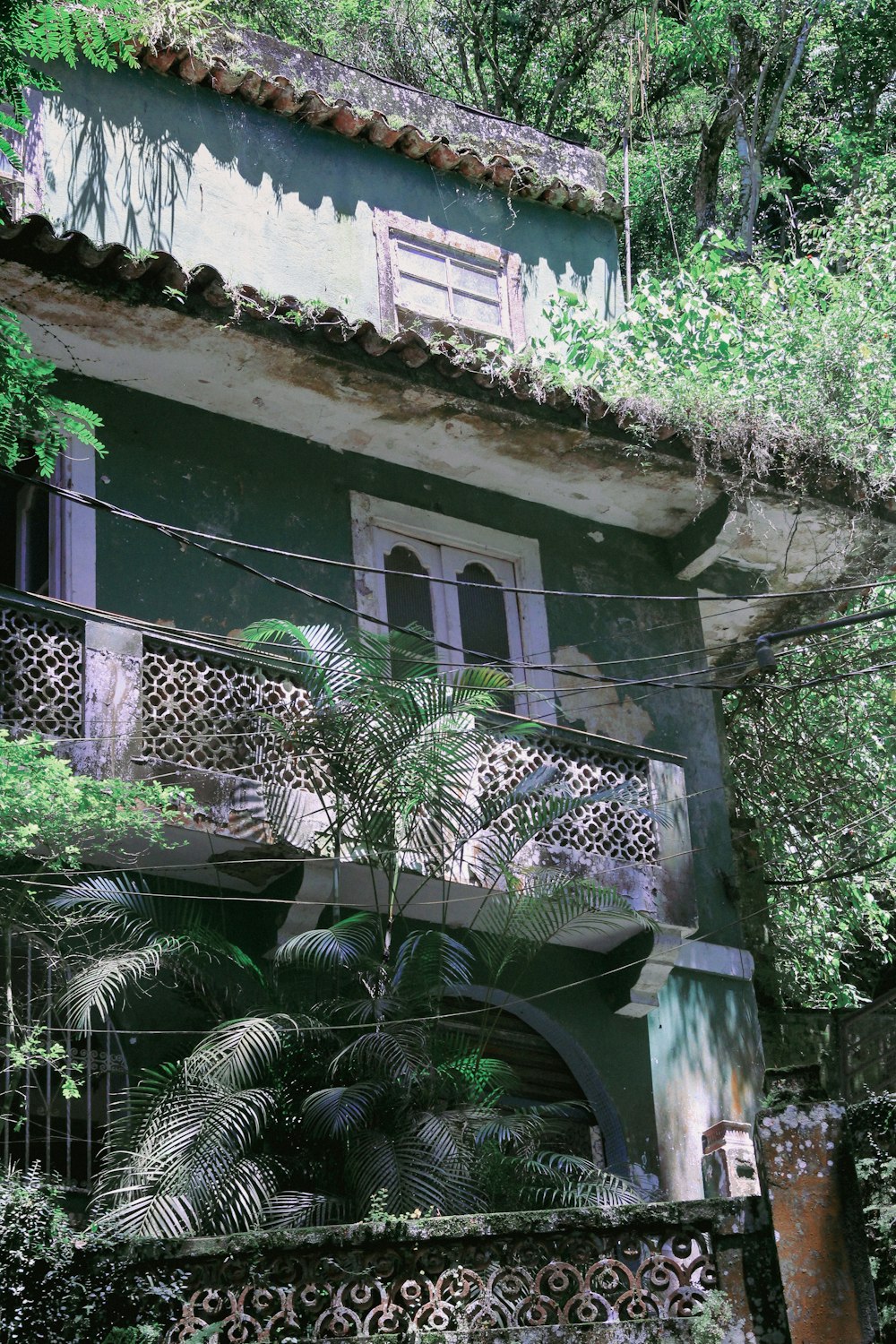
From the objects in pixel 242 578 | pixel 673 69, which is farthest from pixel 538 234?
pixel 673 69

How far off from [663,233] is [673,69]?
270cm

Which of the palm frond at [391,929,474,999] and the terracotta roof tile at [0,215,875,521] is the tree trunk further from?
the palm frond at [391,929,474,999]

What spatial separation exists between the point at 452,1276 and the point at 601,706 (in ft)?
19.7

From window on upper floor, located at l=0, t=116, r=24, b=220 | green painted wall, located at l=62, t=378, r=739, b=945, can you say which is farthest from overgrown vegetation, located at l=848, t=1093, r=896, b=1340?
window on upper floor, located at l=0, t=116, r=24, b=220

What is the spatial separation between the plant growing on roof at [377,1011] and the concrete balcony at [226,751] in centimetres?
14

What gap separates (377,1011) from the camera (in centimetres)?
909

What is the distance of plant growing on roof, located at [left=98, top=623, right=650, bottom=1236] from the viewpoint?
8.28 metres

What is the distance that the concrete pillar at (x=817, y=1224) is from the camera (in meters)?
6.59

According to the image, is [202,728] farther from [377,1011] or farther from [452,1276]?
[452,1276]

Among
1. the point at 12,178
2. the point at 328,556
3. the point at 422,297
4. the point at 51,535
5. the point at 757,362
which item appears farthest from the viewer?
the point at 422,297

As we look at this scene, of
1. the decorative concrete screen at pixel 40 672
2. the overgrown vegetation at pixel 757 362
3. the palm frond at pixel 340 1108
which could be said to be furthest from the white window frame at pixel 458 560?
the palm frond at pixel 340 1108

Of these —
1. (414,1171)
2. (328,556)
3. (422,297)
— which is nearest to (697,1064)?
(414,1171)

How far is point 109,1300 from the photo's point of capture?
22.2ft

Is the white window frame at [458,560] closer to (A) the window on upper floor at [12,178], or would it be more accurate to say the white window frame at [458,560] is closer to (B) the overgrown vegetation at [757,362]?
(B) the overgrown vegetation at [757,362]
